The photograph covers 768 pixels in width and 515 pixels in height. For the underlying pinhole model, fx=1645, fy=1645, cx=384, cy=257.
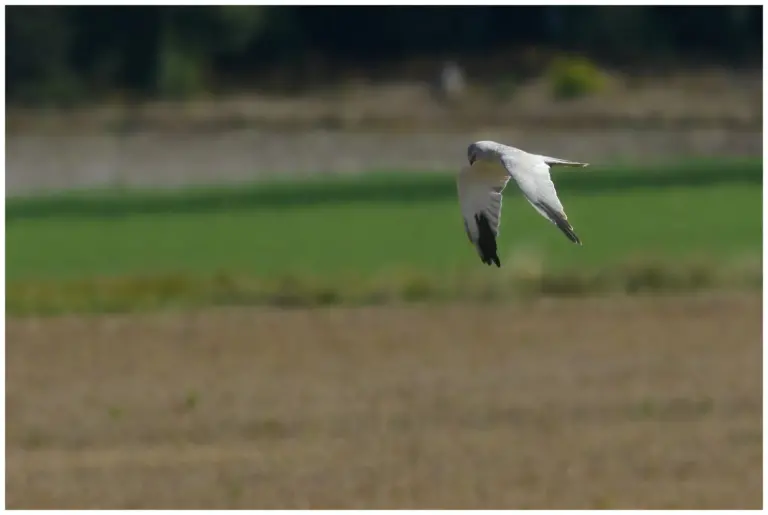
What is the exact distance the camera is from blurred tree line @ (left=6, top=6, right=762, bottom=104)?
26203 millimetres

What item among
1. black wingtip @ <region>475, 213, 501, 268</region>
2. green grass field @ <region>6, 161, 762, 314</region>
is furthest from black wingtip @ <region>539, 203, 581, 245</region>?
green grass field @ <region>6, 161, 762, 314</region>

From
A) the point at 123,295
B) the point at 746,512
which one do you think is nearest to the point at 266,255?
the point at 123,295

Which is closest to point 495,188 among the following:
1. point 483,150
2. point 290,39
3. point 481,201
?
point 481,201

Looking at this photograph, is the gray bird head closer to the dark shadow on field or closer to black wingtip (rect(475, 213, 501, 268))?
black wingtip (rect(475, 213, 501, 268))

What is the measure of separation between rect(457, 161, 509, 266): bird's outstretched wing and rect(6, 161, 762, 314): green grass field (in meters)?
16.0

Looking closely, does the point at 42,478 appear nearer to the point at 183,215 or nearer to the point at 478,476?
the point at 478,476

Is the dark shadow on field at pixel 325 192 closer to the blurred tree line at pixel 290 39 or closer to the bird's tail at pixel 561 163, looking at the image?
the blurred tree line at pixel 290 39

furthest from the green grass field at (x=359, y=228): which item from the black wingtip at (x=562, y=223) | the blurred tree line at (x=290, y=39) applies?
the black wingtip at (x=562, y=223)

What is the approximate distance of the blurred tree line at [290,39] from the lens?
26.2 m

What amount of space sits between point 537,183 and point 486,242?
29 centimetres

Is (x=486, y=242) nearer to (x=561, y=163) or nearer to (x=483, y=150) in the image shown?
(x=483, y=150)

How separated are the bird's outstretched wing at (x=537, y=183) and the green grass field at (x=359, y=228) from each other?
1638cm

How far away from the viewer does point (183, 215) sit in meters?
26.6

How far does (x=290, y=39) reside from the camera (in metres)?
28.0
